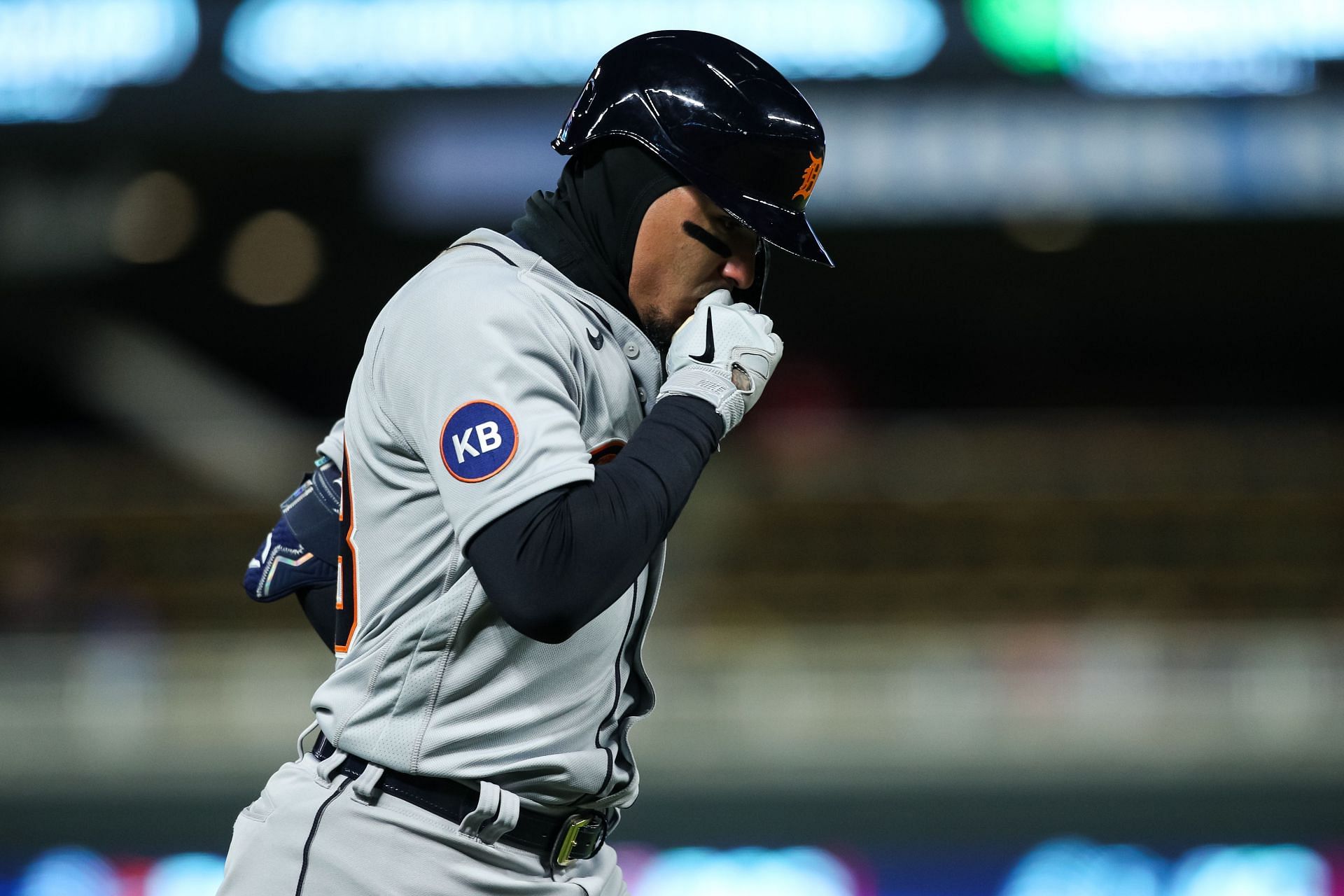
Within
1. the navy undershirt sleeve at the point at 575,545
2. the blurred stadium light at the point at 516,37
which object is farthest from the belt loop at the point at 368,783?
the blurred stadium light at the point at 516,37

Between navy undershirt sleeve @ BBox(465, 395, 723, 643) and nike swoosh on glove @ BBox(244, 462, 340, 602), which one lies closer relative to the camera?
navy undershirt sleeve @ BBox(465, 395, 723, 643)

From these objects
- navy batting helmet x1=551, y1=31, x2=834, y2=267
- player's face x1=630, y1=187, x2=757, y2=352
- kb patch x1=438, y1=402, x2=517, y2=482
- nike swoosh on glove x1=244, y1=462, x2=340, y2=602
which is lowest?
kb patch x1=438, y1=402, x2=517, y2=482

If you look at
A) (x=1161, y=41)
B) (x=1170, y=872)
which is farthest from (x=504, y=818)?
(x=1161, y=41)

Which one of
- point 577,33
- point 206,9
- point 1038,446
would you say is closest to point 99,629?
point 206,9

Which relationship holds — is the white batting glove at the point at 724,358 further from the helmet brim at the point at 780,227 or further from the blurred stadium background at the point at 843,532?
the blurred stadium background at the point at 843,532

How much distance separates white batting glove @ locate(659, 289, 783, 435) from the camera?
131cm

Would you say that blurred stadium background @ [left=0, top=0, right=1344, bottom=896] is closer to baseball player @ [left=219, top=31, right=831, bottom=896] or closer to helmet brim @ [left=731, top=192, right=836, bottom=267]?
baseball player @ [left=219, top=31, right=831, bottom=896]

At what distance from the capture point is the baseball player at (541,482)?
1.19 meters

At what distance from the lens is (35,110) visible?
554cm

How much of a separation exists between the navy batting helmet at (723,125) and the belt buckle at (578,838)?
59 centimetres

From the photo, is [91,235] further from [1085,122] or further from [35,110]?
[1085,122]

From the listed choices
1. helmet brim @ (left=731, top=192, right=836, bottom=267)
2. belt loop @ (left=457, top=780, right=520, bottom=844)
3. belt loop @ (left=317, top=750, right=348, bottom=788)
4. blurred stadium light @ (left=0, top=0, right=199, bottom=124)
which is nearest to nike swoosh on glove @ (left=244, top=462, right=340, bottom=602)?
belt loop @ (left=317, top=750, right=348, bottom=788)

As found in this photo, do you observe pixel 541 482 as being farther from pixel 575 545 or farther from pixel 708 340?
pixel 708 340

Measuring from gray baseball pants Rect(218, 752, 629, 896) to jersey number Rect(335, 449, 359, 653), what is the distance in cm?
12
